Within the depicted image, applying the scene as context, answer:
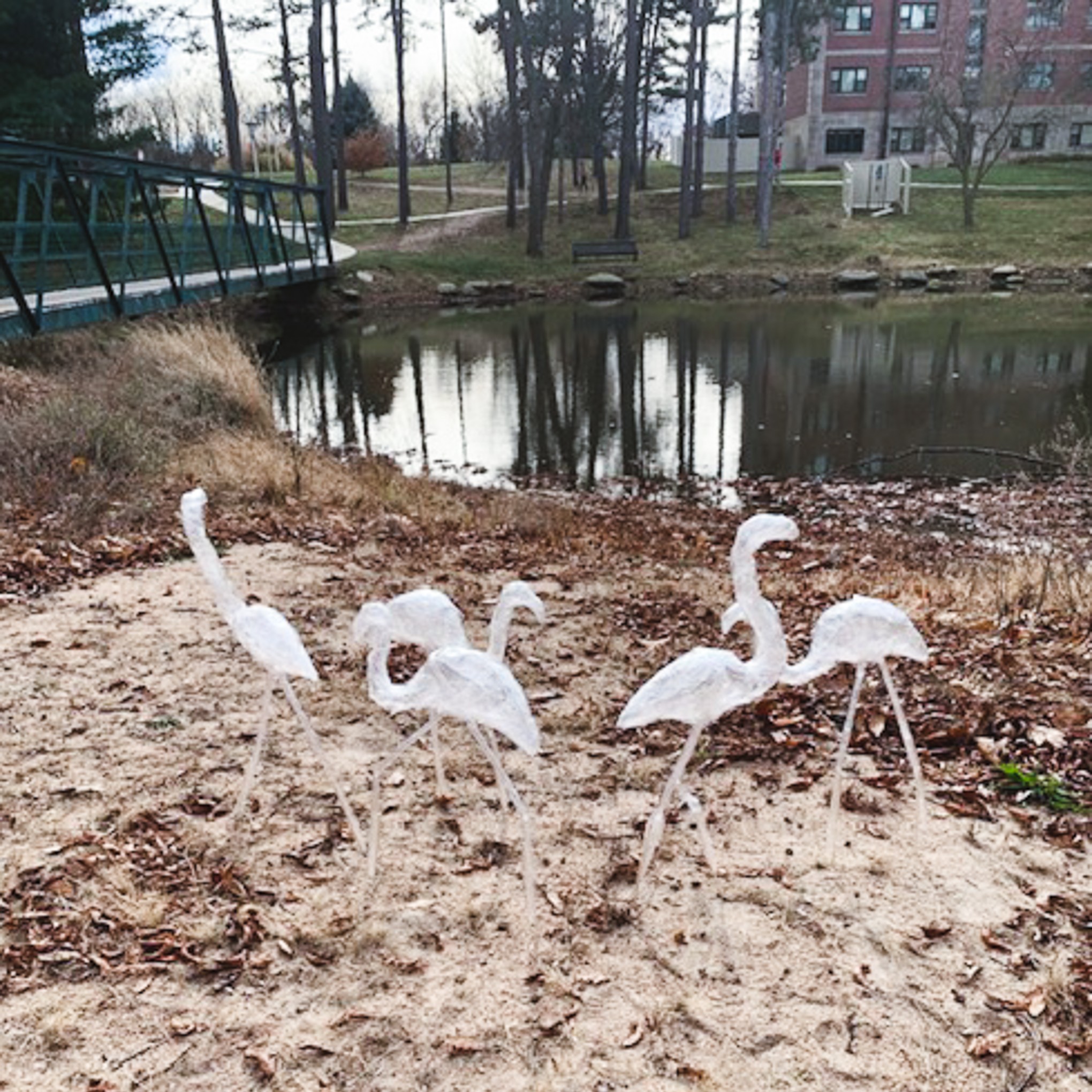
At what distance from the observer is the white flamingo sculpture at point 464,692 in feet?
8.63

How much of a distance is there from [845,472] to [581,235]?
23.2m

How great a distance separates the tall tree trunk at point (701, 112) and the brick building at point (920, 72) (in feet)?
37.5

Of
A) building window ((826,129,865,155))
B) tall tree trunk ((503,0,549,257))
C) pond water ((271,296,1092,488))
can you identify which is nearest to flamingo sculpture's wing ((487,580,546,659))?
pond water ((271,296,1092,488))

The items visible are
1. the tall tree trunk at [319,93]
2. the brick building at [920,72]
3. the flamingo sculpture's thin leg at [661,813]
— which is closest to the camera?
the flamingo sculpture's thin leg at [661,813]

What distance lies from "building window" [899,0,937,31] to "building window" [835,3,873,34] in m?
1.32

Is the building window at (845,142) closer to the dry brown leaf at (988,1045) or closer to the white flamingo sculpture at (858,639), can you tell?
the white flamingo sculpture at (858,639)

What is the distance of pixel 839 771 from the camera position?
3143 mm

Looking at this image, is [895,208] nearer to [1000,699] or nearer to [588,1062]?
[1000,699]

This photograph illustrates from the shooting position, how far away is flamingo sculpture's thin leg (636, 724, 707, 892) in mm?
2844

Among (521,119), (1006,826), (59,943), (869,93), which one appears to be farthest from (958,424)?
(869,93)

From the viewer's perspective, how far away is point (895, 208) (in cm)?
3275

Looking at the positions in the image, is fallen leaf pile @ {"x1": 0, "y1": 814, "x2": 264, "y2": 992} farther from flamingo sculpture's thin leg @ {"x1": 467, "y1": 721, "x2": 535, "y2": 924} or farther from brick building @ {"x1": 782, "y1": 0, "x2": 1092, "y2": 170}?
brick building @ {"x1": 782, "y1": 0, "x2": 1092, "y2": 170}

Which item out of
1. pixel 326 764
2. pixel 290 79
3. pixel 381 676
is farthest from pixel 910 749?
pixel 290 79

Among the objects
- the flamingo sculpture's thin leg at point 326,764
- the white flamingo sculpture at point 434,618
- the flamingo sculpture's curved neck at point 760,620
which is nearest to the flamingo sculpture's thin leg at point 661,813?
the flamingo sculpture's curved neck at point 760,620
